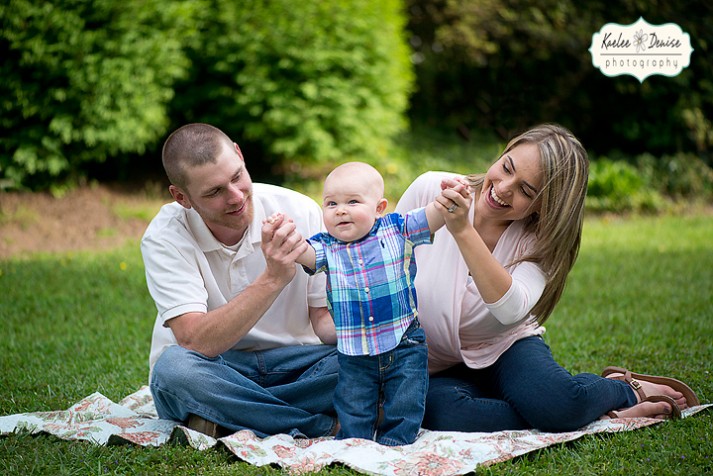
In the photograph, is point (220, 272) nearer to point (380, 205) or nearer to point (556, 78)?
point (380, 205)

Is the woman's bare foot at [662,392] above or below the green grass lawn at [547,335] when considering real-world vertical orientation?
above

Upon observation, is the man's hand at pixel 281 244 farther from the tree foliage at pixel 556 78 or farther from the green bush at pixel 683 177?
the tree foliage at pixel 556 78

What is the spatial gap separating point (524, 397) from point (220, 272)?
134 centimetres

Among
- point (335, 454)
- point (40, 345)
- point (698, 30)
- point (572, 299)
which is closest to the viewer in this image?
point (335, 454)

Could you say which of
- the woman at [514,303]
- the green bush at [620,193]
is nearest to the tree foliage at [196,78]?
the green bush at [620,193]

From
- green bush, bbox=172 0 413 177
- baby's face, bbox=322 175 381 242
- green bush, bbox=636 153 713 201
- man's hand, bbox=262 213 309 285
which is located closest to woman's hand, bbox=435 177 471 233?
baby's face, bbox=322 175 381 242

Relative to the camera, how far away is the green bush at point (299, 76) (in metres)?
8.30

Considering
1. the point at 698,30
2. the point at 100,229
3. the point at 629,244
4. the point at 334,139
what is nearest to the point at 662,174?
the point at 698,30

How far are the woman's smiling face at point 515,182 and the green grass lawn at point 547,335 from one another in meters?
0.93

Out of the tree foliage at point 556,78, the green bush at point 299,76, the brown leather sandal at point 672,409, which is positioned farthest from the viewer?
the tree foliage at point 556,78

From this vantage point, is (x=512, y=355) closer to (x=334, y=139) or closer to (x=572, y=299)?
(x=572, y=299)

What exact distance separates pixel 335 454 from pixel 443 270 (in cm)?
88

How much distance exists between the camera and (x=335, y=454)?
294cm

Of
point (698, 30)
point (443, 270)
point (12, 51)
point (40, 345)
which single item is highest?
point (698, 30)
